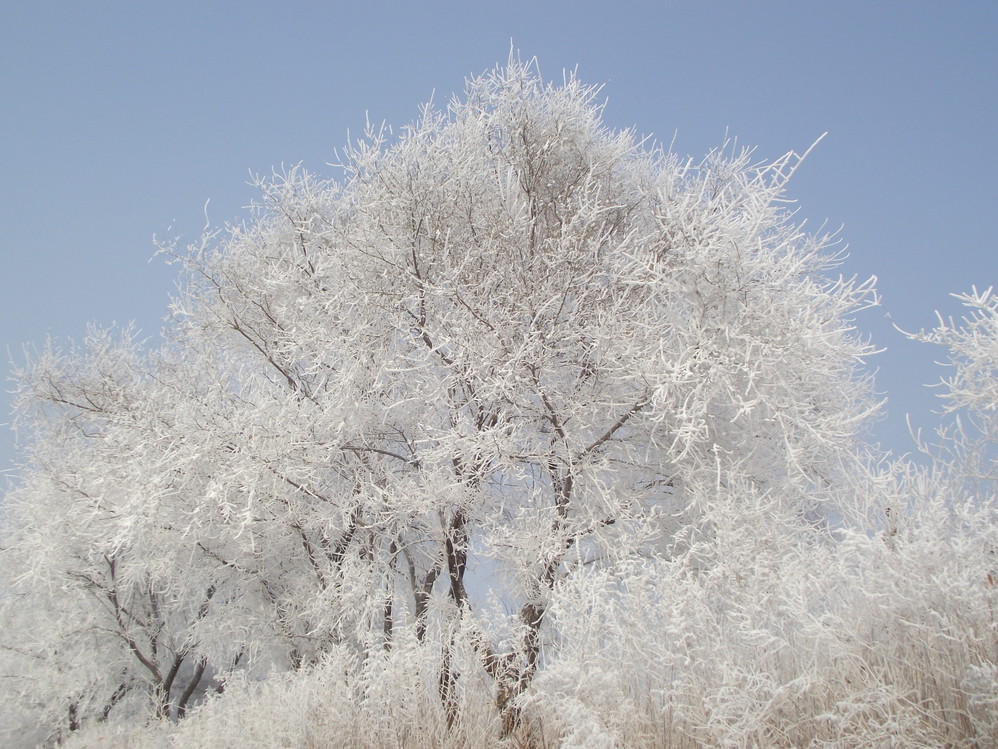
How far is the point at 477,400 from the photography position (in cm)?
745

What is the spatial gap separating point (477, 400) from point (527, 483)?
3.21ft

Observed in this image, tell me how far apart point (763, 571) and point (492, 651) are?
2671mm

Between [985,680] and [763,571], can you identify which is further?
[763,571]

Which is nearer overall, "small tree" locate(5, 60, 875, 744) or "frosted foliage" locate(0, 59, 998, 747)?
Answer: "frosted foliage" locate(0, 59, 998, 747)

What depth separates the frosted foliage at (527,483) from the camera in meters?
4.27

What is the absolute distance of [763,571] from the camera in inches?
195

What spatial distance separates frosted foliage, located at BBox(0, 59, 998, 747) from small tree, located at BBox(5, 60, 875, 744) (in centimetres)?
5

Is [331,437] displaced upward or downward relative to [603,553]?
upward

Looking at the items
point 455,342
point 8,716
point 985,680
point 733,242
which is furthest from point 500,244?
point 8,716

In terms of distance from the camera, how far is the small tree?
673 cm

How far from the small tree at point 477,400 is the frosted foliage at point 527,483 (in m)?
0.05

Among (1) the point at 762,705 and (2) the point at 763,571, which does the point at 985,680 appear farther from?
(2) the point at 763,571

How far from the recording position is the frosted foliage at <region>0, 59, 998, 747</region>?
4.27 meters

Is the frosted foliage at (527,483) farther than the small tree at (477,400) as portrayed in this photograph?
No
